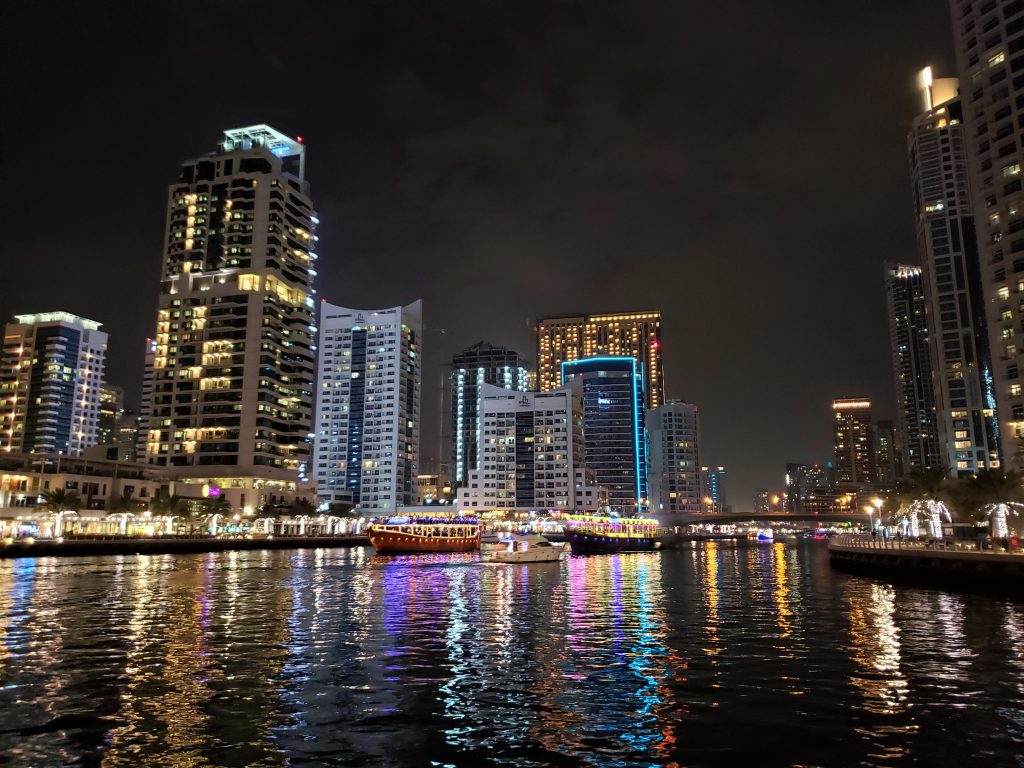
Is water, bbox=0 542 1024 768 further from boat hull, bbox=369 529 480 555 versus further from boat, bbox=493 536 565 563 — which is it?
boat hull, bbox=369 529 480 555

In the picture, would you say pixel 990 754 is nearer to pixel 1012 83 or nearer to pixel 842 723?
pixel 842 723

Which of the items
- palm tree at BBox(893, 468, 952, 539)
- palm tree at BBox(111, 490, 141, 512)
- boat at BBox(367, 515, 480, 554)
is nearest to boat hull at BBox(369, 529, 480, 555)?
boat at BBox(367, 515, 480, 554)

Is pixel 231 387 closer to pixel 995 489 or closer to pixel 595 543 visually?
pixel 595 543

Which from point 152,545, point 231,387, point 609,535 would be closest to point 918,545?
point 609,535

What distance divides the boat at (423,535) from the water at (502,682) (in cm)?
7106

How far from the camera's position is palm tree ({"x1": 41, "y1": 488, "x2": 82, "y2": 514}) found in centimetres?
11988

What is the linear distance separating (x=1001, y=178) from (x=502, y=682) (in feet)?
397

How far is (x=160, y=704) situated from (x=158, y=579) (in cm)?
4938

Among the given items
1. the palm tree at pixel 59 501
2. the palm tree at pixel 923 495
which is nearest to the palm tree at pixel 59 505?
the palm tree at pixel 59 501

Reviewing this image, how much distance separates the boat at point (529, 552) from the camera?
9819 centimetres

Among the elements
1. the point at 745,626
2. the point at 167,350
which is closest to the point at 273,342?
the point at 167,350

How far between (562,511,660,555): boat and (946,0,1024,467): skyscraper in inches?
2849

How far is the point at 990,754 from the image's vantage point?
1673cm

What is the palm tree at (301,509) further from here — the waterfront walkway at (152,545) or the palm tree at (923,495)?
the palm tree at (923,495)
